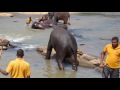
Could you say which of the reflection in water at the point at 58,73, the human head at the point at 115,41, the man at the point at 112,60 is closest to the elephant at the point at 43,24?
the reflection in water at the point at 58,73

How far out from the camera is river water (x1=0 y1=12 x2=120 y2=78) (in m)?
10.2

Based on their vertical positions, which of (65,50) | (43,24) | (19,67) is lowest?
(43,24)

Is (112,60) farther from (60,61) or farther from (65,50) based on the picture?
(60,61)

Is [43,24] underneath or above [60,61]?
underneath

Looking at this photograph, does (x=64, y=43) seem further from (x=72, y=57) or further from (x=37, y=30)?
(x=37, y=30)

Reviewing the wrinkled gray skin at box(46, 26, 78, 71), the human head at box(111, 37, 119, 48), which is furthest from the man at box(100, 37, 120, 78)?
the wrinkled gray skin at box(46, 26, 78, 71)

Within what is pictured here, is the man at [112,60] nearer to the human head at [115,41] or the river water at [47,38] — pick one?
the human head at [115,41]

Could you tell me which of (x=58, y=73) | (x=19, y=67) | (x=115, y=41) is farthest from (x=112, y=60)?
(x=58, y=73)

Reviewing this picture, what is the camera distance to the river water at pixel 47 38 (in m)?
10.2

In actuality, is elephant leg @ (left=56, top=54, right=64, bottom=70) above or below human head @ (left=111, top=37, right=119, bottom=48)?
below

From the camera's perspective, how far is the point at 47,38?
49.0ft

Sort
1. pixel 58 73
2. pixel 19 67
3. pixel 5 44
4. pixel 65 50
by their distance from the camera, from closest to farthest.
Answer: pixel 19 67 < pixel 58 73 < pixel 65 50 < pixel 5 44

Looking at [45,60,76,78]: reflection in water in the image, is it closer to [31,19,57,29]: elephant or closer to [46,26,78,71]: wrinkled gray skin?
[46,26,78,71]: wrinkled gray skin
